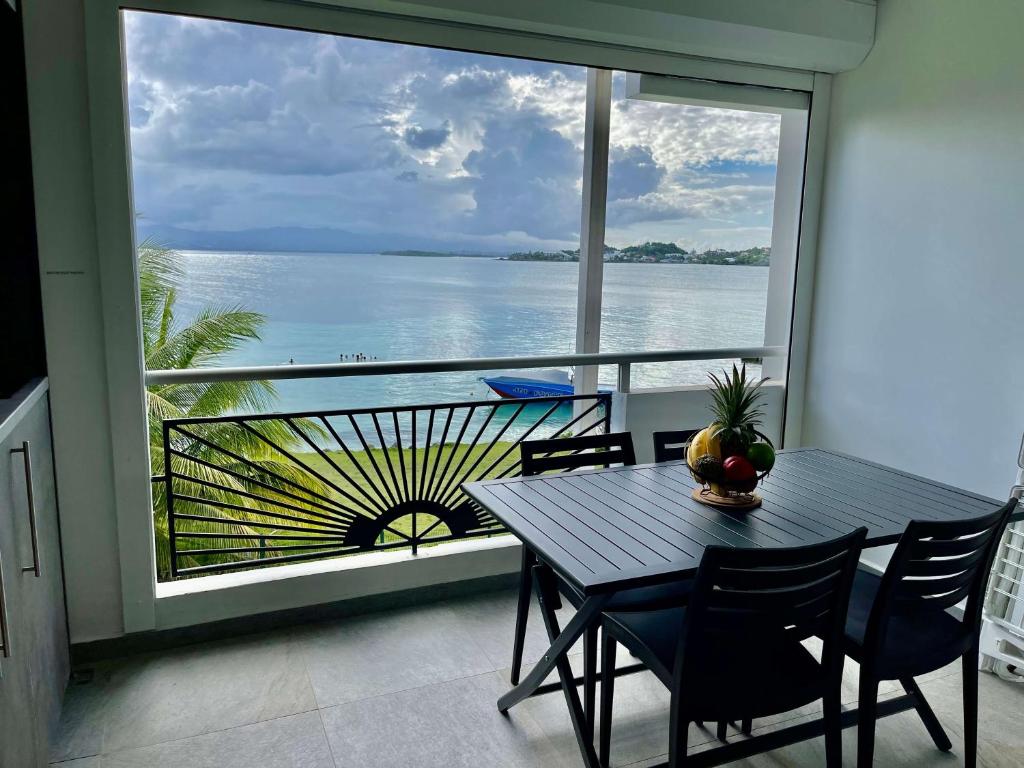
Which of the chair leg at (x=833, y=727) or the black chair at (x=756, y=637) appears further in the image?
the chair leg at (x=833, y=727)

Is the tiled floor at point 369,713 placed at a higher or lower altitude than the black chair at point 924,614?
lower

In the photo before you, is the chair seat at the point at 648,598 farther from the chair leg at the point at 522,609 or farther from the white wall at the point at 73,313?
the white wall at the point at 73,313

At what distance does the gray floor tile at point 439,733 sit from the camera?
2.10m

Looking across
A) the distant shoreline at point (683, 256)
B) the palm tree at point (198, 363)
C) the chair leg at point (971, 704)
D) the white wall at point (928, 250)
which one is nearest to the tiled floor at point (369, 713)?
the chair leg at point (971, 704)

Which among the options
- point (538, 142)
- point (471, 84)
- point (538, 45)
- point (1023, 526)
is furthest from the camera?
point (538, 142)

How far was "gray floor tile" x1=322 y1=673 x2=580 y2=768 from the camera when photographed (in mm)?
2102

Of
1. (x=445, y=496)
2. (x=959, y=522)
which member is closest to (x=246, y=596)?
(x=445, y=496)

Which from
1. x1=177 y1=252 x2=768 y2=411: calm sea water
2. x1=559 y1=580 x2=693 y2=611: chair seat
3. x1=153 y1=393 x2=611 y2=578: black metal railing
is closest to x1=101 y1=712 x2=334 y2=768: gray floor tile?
x1=153 y1=393 x2=611 y2=578: black metal railing

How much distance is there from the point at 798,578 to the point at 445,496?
6.33ft

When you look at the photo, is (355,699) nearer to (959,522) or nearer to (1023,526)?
(959,522)

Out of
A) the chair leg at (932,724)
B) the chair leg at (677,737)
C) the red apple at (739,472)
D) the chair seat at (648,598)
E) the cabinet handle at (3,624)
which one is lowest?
the chair leg at (932,724)

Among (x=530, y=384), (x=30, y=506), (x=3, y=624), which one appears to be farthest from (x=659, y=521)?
(x=530, y=384)

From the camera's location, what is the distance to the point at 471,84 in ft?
23.8

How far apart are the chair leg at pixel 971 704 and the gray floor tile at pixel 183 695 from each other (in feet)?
6.74
